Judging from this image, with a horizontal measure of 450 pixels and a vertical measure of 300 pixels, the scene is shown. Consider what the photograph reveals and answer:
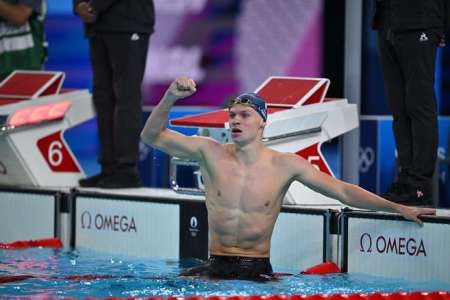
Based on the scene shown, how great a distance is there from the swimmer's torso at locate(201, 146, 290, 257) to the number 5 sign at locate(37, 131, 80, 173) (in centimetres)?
251

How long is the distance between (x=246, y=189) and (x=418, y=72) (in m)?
1.17

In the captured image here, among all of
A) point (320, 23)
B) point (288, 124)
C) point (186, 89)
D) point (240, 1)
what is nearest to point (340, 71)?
point (320, 23)

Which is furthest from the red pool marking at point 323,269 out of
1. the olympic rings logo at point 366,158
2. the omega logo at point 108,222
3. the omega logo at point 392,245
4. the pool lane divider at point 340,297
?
the olympic rings logo at point 366,158

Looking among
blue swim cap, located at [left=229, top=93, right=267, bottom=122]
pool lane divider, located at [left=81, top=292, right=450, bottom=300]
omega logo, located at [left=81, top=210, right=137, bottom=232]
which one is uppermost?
blue swim cap, located at [left=229, top=93, right=267, bottom=122]

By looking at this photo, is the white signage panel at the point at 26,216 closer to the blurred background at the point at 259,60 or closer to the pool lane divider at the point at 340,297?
the blurred background at the point at 259,60

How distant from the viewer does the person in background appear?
806cm

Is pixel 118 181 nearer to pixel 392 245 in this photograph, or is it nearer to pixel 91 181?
pixel 91 181

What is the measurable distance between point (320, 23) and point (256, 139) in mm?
3408

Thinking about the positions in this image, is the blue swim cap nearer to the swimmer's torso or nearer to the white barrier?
the swimmer's torso

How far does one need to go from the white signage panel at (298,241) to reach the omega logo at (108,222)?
1.12 metres

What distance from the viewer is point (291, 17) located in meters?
9.00

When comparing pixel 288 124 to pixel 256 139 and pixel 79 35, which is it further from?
pixel 79 35

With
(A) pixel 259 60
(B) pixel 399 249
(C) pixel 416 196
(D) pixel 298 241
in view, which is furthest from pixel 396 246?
(A) pixel 259 60

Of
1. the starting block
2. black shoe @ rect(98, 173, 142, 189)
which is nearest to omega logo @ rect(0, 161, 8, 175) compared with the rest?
the starting block
